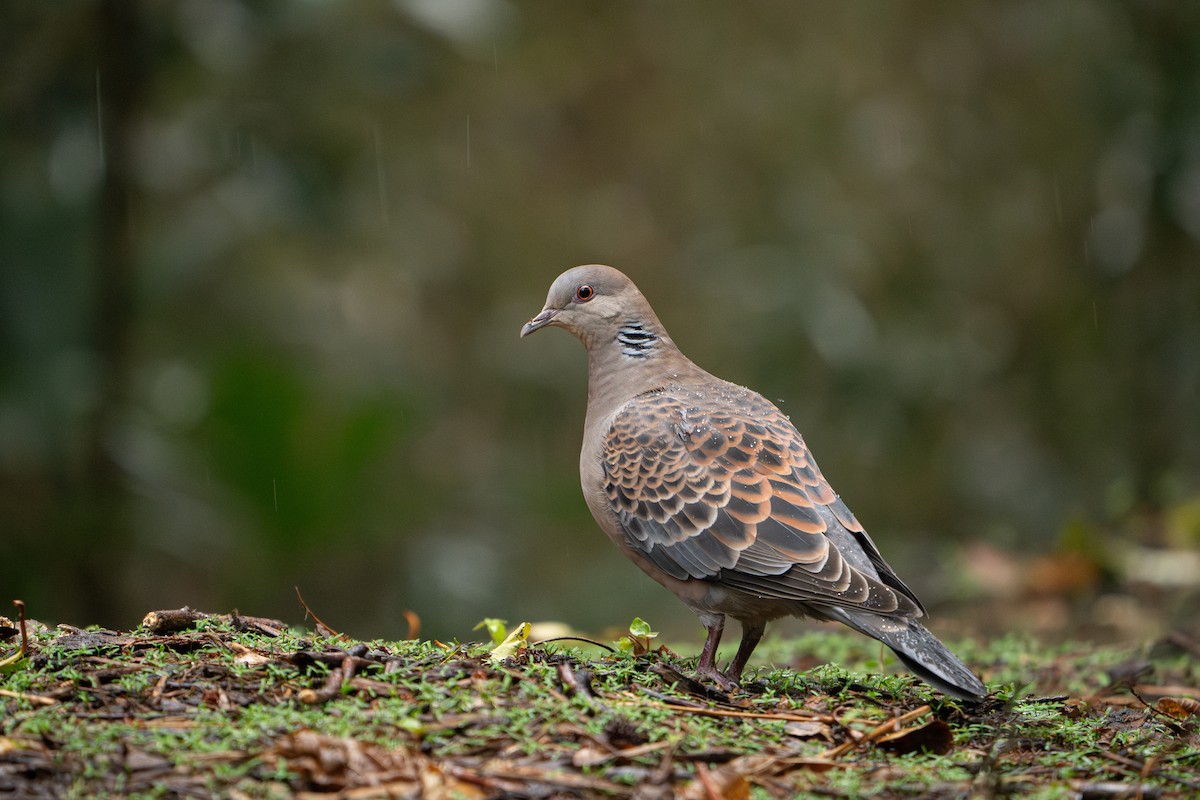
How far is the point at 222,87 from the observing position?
7.36m

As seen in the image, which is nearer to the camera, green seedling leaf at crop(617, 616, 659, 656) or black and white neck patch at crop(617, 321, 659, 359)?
green seedling leaf at crop(617, 616, 659, 656)

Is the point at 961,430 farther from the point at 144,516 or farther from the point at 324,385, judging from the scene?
the point at 144,516

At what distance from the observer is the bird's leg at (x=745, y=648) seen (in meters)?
4.00

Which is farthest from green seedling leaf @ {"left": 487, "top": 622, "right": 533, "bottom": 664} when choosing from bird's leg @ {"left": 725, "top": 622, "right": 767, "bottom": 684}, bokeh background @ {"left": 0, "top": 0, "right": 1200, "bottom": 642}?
bokeh background @ {"left": 0, "top": 0, "right": 1200, "bottom": 642}

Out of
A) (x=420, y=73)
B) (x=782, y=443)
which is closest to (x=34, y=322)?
(x=420, y=73)

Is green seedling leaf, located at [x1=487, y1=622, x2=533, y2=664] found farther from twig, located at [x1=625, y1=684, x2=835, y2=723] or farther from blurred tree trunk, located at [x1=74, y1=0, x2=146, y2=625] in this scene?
blurred tree trunk, located at [x1=74, y1=0, x2=146, y2=625]

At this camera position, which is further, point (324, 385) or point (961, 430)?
point (961, 430)

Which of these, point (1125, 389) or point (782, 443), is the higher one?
point (1125, 389)

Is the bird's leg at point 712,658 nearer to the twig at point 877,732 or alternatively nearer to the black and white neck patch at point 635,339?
the twig at point 877,732

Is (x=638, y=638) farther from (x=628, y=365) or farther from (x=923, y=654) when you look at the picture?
(x=628, y=365)

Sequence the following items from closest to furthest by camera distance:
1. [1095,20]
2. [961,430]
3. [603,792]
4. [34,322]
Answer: [603,792]
[34,322]
[1095,20]
[961,430]

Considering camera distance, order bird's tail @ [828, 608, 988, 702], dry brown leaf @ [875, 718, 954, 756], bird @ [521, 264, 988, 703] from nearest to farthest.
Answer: dry brown leaf @ [875, 718, 954, 756] → bird's tail @ [828, 608, 988, 702] → bird @ [521, 264, 988, 703]

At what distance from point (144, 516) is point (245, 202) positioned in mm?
2009

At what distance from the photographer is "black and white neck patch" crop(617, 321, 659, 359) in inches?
199
